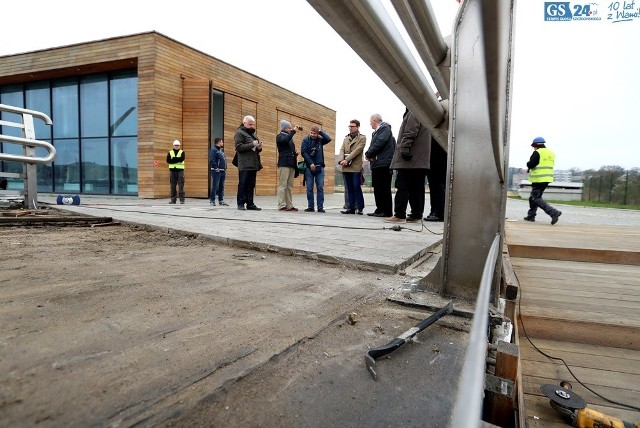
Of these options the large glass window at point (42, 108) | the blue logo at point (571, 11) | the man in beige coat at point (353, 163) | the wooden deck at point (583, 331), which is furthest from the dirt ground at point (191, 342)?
the large glass window at point (42, 108)

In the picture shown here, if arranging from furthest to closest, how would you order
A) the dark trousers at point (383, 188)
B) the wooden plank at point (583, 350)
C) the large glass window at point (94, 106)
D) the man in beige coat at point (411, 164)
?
the large glass window at point (94, 106) → the dark trousers at point (383, 188) → the man in beige coat at point (411, 164) → the wooden plank at point (583, 350)

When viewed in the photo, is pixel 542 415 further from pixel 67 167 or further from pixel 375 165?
pixel 67 167

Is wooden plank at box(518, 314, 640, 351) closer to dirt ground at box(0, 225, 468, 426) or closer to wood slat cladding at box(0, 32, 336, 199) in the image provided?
dirt ground at box(0, 225, 468, 426)

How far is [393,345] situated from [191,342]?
68cm

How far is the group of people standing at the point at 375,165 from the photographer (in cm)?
526

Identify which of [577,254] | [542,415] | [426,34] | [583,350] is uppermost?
[426,34]

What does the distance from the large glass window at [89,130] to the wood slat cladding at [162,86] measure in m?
0.45

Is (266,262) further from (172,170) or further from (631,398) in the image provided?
(172,170)

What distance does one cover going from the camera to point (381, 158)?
21.3 feet

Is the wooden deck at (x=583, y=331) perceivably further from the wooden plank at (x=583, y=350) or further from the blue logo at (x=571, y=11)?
the blue logo at (x=571, y=11)

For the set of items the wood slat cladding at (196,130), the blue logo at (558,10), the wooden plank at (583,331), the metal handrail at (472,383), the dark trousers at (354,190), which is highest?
the blue logo at (558,10)

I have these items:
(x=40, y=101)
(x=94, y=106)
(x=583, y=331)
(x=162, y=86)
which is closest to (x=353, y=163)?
(x=583, y=331)

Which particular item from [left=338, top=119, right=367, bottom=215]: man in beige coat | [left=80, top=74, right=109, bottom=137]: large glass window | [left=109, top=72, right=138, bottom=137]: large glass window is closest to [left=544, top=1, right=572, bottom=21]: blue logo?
[left=338, top=119, right=367, bottom=215]: man in beige coat

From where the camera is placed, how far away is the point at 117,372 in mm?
1038
